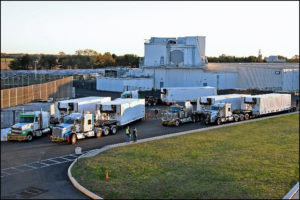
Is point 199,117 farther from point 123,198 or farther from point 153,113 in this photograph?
point 123,198

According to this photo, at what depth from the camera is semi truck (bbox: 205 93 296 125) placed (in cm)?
3903

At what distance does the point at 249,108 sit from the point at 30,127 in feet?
92.5

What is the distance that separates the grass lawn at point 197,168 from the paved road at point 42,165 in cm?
120

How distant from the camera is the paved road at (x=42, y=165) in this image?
1357 centimetres

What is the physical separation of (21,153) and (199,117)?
2278 cm

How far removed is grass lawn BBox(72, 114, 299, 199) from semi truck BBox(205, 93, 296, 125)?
7672mm

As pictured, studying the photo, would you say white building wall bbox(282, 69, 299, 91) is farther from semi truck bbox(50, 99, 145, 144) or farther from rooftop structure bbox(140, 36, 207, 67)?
semi truck bbox(50, 99, 145, 144)

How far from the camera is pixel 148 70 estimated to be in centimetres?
7888

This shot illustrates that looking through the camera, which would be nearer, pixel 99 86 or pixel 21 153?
pixel 21 153

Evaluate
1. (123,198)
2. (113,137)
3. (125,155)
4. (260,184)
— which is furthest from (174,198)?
(113,137)

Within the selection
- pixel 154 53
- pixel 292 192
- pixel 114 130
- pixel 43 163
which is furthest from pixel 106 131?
pixel 154 53

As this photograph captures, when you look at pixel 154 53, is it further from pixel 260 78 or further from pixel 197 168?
pixel 197 168

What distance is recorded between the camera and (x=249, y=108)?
147ft

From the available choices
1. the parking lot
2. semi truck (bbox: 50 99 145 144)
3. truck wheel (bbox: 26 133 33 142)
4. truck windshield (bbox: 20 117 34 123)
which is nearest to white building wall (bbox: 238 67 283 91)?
the parking lot
